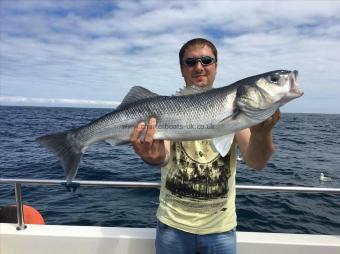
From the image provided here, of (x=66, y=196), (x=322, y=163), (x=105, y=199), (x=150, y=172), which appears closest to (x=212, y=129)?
(x=105, y=199)

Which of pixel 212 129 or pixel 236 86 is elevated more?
pixel 236 86

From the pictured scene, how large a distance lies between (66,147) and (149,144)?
107 cm

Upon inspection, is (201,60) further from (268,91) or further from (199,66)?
(268,91)

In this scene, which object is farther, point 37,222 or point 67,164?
point 37,222

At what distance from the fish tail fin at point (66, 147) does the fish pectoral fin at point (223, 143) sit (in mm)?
1535

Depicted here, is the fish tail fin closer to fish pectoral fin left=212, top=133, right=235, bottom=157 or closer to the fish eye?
fish pectoral fin left=212, top=133, right=235, bottom=157

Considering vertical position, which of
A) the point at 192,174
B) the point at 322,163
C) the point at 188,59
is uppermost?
the point at 188,59

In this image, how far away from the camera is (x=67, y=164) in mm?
3934

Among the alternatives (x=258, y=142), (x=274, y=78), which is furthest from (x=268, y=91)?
(x=258, y=142)

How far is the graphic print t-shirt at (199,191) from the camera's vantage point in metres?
3.45

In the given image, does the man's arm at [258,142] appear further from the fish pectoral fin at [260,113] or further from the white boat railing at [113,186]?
the white boat railing at [113,186]

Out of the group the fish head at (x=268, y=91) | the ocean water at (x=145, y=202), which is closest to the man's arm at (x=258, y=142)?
the fish head at (x=268, y=91)

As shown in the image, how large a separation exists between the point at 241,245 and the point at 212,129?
206cm

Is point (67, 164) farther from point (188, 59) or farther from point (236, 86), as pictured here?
point (236, 86)
